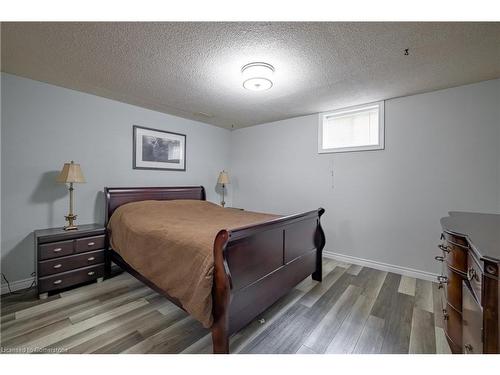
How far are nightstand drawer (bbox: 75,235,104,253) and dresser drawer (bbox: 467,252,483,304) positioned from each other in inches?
126

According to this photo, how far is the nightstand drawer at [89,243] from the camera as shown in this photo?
2.33 metres

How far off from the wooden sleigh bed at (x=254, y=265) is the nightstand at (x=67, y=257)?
0.47 feet

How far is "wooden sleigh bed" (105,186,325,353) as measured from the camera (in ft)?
4.42

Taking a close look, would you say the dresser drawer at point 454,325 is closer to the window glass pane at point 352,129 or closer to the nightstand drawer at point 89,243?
the window glass pane at point 352,129

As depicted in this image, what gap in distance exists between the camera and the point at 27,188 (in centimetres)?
233

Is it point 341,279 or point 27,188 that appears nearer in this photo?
A: point 27,188

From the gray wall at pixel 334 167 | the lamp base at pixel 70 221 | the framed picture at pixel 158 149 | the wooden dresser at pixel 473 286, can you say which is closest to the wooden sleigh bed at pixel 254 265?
the lamp base at pixel 70 221

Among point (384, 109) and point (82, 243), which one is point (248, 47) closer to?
point (384, 109)

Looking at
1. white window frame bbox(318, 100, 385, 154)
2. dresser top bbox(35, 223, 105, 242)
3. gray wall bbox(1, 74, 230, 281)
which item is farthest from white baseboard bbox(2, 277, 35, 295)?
white window frame bbox(318, 100, 385, 154)

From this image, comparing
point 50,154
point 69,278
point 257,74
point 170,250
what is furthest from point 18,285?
point 257,74

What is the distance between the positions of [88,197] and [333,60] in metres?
3.27

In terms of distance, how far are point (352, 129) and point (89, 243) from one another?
384 cm
